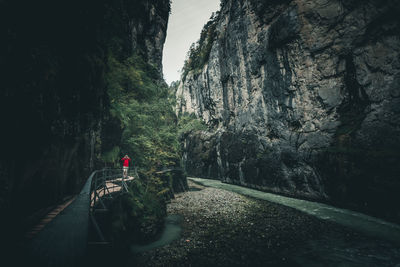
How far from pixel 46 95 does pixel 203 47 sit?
3623 centimetres

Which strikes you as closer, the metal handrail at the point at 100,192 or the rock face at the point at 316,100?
the metal handrail at the point at 100,192

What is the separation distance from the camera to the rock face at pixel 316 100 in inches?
401

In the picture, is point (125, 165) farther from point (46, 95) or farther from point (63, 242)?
point (63, 242)

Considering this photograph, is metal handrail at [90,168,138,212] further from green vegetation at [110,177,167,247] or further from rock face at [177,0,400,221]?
rock face at [177,0,400,221]

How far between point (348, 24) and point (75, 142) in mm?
19768

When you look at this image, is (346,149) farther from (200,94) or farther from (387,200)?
(200,94)

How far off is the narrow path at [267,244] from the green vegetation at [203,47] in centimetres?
3016

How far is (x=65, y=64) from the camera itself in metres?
5.04

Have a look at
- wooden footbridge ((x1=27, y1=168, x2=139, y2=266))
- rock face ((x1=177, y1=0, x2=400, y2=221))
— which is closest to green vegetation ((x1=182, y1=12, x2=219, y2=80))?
rock face ((x1=177, y1=0, x2=400, y2=221))

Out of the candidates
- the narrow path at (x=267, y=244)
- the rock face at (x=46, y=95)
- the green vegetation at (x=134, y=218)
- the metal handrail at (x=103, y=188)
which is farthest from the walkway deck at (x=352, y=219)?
the rock face at (x=46, y=95)

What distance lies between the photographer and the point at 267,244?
281 inches

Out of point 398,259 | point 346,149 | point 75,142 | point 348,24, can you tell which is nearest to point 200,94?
point 348,24

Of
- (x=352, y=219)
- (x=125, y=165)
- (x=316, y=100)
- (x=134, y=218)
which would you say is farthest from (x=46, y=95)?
(x=316, y=100)

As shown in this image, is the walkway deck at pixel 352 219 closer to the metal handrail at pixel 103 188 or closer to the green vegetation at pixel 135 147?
the green vegetation at pixel 135 147
